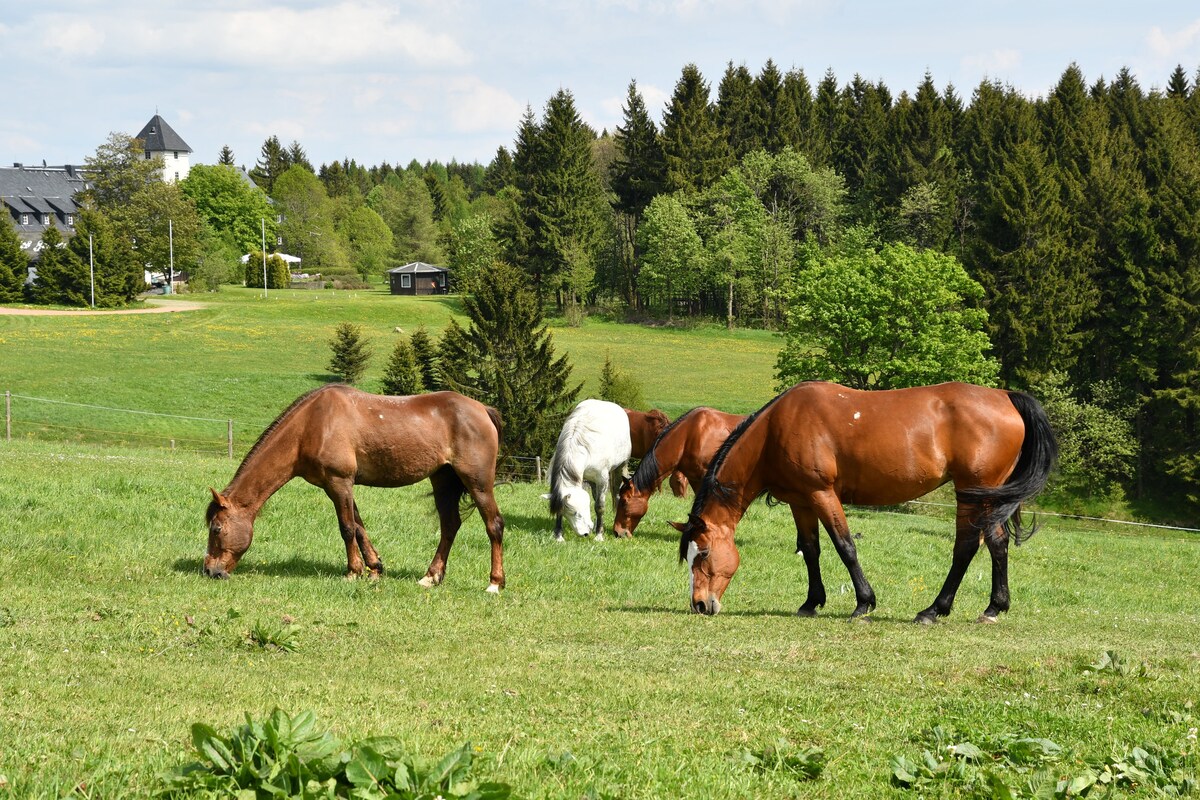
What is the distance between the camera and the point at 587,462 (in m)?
19.0

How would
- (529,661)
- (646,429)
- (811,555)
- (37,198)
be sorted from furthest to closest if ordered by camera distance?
(37,198)
(646,429)
(811,555)
(529,661)

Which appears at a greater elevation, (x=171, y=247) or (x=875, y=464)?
(x=171, y=247)

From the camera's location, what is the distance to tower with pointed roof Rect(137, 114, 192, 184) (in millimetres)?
152625

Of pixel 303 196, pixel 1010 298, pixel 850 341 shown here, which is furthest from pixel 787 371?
pixel 303 196

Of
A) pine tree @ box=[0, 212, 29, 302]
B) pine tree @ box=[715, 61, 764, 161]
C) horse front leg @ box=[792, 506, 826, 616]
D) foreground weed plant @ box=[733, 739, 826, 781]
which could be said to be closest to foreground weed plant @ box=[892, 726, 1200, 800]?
foreground weed plant @ box=[733, 739, 826, 781]

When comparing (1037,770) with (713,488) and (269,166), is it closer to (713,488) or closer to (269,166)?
(713,488)

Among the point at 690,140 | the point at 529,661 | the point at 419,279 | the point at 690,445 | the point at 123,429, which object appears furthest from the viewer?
the point at 419,279

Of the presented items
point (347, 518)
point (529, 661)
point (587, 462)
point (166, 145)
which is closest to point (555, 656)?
point (529, 661)

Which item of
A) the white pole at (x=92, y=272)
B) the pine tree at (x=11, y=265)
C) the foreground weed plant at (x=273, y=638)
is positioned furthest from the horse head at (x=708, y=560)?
the pine tree at (x=11, y=265)

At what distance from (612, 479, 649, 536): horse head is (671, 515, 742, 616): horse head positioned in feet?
23.1

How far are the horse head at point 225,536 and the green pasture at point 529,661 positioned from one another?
1.26 ft

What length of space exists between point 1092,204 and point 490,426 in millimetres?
60375

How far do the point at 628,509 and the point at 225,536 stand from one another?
8.01 meters

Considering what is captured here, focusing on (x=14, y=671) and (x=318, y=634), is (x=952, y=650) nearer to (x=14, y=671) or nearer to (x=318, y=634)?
(x=318, y=634)
